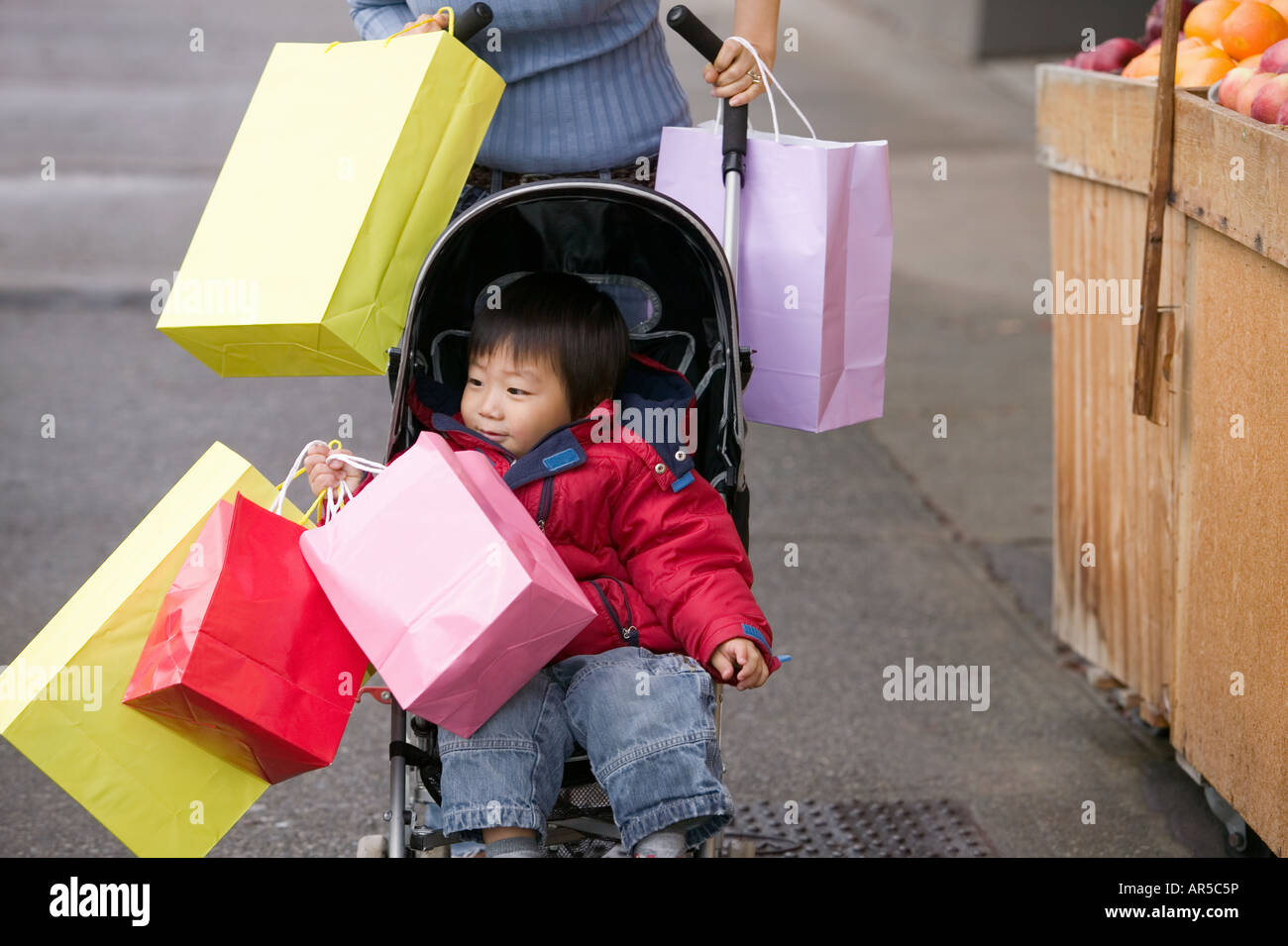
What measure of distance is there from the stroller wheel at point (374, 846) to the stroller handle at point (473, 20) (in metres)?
1.69

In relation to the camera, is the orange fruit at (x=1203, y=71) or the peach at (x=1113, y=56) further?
the peach at (x=1113, y=56)

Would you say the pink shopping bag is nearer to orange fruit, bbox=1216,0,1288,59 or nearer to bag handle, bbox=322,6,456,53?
bag handle, bbox=322,6,456,53

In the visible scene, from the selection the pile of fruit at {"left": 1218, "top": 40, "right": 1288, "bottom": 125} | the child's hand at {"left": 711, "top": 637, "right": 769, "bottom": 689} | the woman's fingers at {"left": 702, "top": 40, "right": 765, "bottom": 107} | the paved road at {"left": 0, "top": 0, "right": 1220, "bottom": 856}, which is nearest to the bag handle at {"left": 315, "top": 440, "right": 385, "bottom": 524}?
the child's hand at {"left": 711, "top": 637, "right": 769, "bottom": 689}

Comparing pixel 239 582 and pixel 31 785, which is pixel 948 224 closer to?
pixel 31 785

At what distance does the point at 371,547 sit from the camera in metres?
2.42

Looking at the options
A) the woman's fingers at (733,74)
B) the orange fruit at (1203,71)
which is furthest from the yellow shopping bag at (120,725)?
the orange fruit at (1203,71)

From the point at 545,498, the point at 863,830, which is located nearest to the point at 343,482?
the point at 545,498

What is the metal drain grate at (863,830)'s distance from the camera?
3617 mm

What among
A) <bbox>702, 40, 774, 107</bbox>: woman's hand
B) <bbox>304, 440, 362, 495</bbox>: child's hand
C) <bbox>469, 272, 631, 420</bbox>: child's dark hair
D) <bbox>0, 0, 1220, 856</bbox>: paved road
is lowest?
<bbox>0, 0, 1220, 856</bbox>: paved road

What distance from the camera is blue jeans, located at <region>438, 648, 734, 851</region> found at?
2510 mm

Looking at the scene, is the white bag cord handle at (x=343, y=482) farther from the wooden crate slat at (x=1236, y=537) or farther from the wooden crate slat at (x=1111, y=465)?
Answer: the wooden crate slat at (x=1111, y=465)

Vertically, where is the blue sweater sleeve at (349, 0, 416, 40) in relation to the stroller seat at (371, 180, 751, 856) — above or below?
above

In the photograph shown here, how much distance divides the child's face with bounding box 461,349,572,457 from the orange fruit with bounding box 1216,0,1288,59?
2.07m
